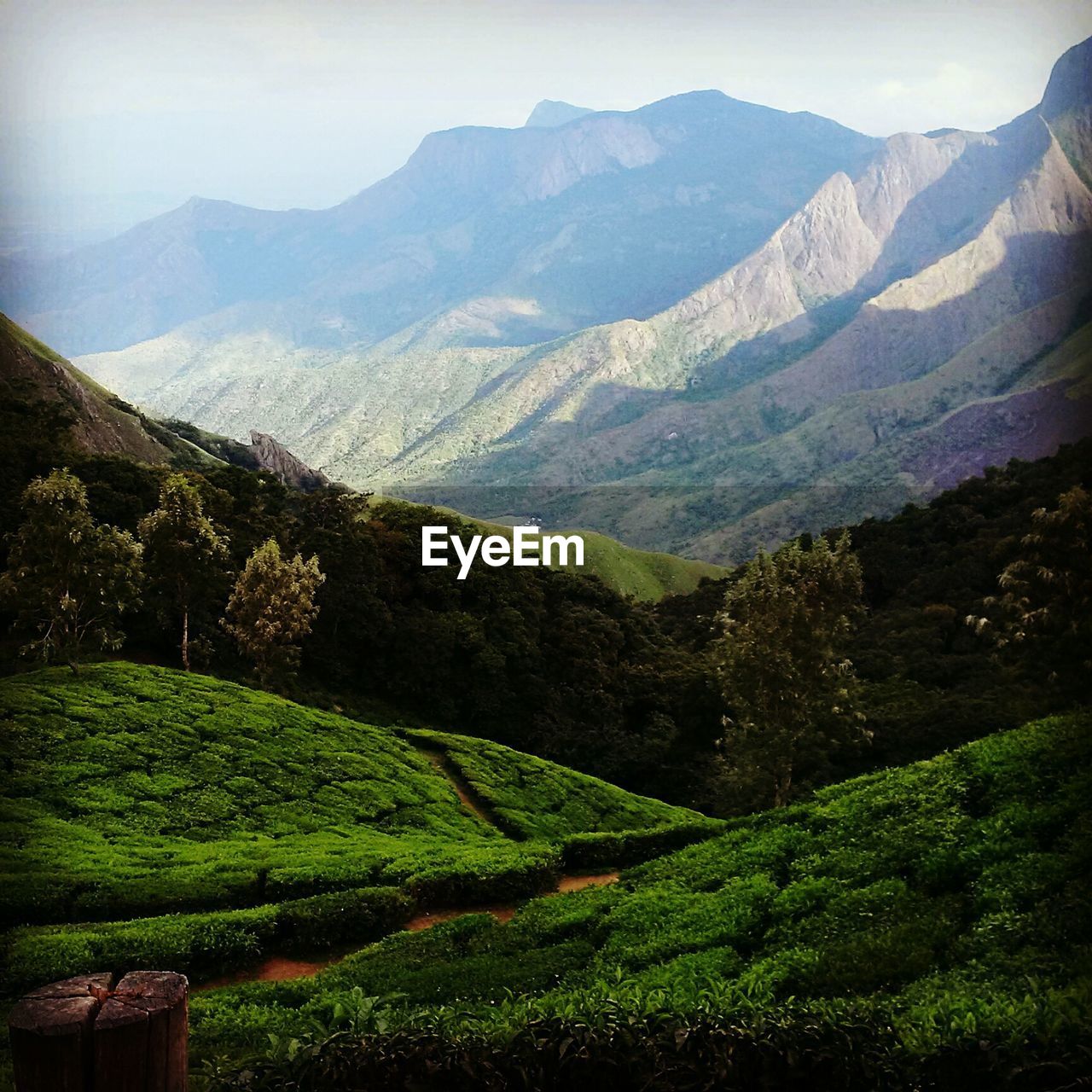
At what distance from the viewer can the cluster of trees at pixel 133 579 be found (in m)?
20.8

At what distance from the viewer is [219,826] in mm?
19266

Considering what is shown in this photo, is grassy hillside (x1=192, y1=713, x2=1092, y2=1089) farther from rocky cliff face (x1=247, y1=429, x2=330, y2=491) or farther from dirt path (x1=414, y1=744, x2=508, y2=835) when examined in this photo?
rocky cliff face (x1=247, y1=429, x2=330, y2=491)

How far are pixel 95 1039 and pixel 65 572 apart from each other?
1940 centimetres

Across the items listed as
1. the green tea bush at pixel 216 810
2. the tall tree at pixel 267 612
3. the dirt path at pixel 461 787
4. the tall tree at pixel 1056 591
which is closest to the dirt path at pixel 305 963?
the green tea bush at pixel 216 810

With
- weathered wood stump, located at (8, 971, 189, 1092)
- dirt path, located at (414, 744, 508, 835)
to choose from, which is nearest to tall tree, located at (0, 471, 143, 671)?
dirt path, located at (414, 744, 508, 835)

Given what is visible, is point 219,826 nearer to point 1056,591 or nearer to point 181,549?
point 181,549

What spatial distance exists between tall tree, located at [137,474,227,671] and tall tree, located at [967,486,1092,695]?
21736 millimetres

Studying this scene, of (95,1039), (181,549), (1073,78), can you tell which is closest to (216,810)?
(181,549)

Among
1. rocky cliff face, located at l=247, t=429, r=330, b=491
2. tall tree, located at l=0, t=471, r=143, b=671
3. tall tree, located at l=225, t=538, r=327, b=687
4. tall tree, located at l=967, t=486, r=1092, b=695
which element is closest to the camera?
tall tree, located at l=967, t=486, r=1092, b=695

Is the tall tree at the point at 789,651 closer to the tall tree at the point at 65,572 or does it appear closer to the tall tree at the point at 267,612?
the tall tree at the point at 65,572

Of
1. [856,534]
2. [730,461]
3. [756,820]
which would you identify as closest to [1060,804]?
[756,820]

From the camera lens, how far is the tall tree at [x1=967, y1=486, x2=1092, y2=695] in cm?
1445

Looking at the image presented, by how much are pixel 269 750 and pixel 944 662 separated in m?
24.0

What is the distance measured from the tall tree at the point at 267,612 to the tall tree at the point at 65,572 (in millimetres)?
8476
